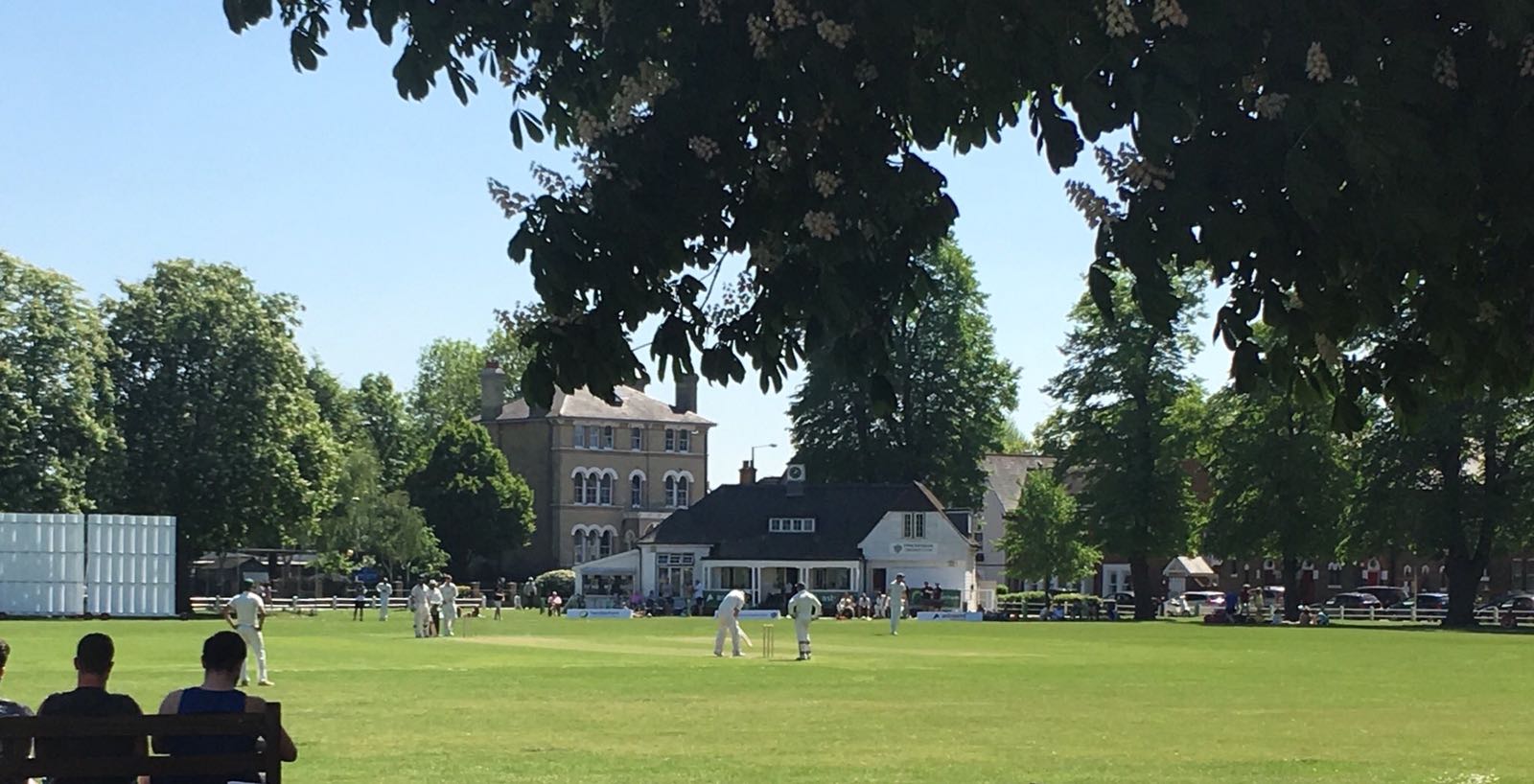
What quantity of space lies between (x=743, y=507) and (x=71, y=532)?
41073 mm

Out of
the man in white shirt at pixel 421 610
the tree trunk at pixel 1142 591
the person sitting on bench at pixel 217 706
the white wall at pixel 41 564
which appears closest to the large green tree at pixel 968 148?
the person sitting on bench at pixel 217 706

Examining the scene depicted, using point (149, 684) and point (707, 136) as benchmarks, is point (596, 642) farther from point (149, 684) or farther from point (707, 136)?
point (707, 136)

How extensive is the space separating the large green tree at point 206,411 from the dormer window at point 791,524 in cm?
2461

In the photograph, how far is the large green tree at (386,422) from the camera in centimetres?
13762

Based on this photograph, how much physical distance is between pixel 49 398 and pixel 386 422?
2438 inches

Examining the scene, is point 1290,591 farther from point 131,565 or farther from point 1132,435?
point 131,565

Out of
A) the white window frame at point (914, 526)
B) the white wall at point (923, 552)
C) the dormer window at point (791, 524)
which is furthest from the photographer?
the dormer window at point (791, 524)

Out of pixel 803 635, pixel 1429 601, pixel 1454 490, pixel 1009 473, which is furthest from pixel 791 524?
pixel 803 635

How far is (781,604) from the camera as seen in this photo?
9844 centimetres

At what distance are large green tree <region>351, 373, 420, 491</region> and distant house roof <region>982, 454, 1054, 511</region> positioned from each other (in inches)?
1435

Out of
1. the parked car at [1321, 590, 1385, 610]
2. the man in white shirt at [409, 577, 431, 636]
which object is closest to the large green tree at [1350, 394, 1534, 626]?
the parked car at [1321, 590, 1385, 610]

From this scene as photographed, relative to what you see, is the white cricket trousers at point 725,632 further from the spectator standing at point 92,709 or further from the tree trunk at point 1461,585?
the tree trunk at point 1461,585

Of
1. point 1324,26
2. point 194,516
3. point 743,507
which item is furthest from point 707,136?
point 743,507

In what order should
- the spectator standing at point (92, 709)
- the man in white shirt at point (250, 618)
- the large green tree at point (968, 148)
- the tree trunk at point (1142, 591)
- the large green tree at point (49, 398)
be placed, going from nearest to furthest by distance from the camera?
the large green tree at point (968, 148), the spectator standing at point (92, 709), the man in white shirt at point (250, 618), the large green tree at point (49, 398), the tree trunk at point (1142, 591)
